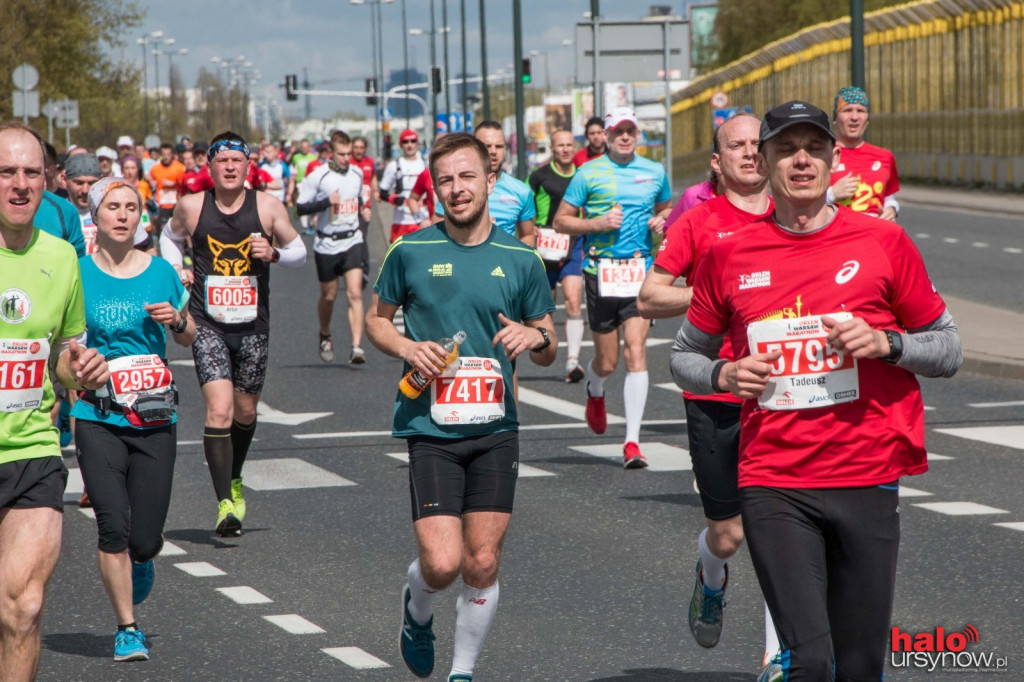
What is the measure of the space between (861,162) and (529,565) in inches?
158

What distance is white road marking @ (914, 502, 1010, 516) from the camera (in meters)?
9.17

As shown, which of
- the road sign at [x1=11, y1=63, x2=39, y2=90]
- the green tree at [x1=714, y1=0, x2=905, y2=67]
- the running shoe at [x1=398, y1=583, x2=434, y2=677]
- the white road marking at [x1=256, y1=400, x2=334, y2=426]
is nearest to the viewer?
the running shoe at [x1=398, y1=583, x2=434, y2=677]

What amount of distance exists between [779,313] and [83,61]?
48466 mm

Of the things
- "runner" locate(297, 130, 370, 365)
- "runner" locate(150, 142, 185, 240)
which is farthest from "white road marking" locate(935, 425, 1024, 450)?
"runner" locate(150, 142, 185, 240)

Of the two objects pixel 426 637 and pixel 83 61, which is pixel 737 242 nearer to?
pixel 426 637

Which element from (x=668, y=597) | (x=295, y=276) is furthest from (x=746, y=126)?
(x=295, y=276)

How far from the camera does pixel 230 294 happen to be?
30.0ft

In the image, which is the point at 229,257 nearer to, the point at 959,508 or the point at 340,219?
the point at 959,508

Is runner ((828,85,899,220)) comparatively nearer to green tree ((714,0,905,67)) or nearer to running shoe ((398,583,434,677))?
running shoe ((398,583,434,677))

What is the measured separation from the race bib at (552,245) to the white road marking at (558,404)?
4.81ft

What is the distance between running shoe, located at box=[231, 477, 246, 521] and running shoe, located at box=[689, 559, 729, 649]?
3.39 m

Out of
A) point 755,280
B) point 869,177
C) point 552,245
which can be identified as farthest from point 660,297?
point 552,245

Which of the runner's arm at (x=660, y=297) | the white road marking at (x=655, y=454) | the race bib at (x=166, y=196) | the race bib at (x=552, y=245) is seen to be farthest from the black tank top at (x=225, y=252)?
the race bib at (x=166, y=196)

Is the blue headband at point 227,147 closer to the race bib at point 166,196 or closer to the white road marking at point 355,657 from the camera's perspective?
the white road marking at point 355,657
